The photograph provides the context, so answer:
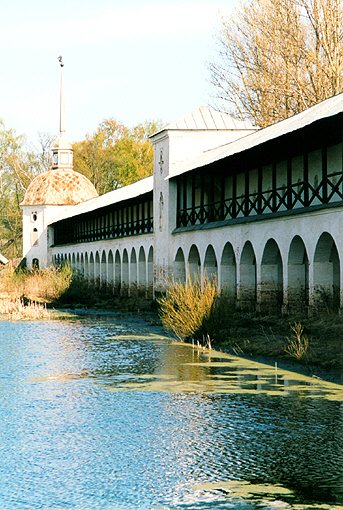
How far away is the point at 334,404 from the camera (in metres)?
13.2

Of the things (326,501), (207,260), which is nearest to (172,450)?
(326,501)

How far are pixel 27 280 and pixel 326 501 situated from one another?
41.9 metres

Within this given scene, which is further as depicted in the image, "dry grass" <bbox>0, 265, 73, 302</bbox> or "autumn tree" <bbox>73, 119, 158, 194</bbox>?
"autumn tree" <bbox>73, 119, 158, 194</bbox>

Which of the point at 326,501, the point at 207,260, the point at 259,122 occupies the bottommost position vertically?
the point at 326,501

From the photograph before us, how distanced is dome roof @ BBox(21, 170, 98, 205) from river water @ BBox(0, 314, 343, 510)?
57.3m

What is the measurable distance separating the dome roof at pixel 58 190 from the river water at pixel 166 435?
57.3 metres

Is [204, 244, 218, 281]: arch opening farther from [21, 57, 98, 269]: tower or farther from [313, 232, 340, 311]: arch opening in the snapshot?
[21, 57, 98, 269]: tower

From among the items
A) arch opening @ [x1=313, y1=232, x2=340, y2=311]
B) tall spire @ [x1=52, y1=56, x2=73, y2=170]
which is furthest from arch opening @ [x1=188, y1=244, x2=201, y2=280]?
tall spire @ [x1=52, y1=56, x2=73, y2=170]

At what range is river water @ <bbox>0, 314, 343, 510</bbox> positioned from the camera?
343 inches

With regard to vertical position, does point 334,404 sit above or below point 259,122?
below

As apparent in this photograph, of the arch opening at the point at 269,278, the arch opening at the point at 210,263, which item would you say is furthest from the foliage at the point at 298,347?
the arch opening at the point at 210,263

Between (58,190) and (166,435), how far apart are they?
65852 millimetres

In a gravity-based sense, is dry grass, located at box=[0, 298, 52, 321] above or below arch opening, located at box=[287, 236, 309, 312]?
below

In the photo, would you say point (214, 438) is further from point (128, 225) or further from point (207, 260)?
point (128, 225)
